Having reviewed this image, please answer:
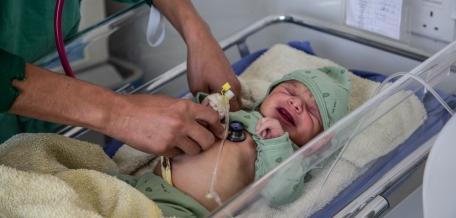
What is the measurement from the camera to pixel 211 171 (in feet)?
4.45

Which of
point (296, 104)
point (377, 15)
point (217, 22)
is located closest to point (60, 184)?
point (296, 104)

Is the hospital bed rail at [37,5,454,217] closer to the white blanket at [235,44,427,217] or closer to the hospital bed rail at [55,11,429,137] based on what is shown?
the hospital bed rail at [55,11,429,137]

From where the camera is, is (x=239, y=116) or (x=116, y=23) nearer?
(x=239, y=116)

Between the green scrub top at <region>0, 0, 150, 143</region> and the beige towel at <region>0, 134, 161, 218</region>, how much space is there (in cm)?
12

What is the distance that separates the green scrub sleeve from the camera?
3.49 feet

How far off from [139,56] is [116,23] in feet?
1.97

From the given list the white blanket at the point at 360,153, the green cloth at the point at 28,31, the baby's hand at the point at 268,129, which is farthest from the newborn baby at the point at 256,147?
the green cloth at the point at 28,31

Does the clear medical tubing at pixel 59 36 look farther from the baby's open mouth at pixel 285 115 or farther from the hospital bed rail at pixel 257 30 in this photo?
the baby's open mouth at pixel 285 115

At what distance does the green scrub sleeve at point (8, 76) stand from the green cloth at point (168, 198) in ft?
1.22

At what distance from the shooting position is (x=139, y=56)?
2484 mm

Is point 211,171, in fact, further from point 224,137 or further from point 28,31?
point 28,31

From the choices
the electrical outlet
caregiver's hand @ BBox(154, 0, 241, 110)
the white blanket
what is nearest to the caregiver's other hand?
caregiver's hand @ BBox(154, 0, 241, 110)

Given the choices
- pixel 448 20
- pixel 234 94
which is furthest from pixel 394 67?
pixel 234 94

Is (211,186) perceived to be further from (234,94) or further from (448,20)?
(448,20)
